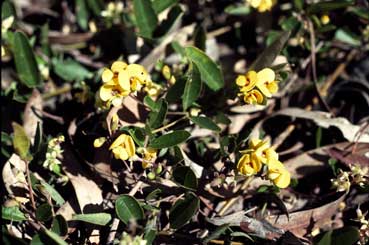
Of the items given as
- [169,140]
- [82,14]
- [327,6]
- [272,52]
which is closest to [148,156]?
[169,140]

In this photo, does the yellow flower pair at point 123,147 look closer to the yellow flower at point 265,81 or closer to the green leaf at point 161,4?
the yellow flower at point 265,81

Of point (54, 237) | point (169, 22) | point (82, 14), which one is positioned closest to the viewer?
point (54, 237)

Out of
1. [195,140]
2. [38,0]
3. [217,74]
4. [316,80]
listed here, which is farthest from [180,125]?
[38,0]

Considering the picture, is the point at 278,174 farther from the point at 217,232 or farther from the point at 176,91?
the point at 176,91

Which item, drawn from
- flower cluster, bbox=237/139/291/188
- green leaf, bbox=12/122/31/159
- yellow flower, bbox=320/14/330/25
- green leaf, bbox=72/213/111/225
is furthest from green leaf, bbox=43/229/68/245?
yellow flower, bbox=320/14/330/25

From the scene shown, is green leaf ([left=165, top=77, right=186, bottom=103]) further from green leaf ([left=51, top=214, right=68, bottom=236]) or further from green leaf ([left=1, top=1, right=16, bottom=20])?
green leaf ([left=1, top=1, right=16, bottom=20])

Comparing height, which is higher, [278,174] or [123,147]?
[123,147]

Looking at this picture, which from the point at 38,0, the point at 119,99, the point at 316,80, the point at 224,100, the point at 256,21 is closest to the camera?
the point at 119,99

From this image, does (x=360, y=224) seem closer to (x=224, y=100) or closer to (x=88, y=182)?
(x=224, y=100)
